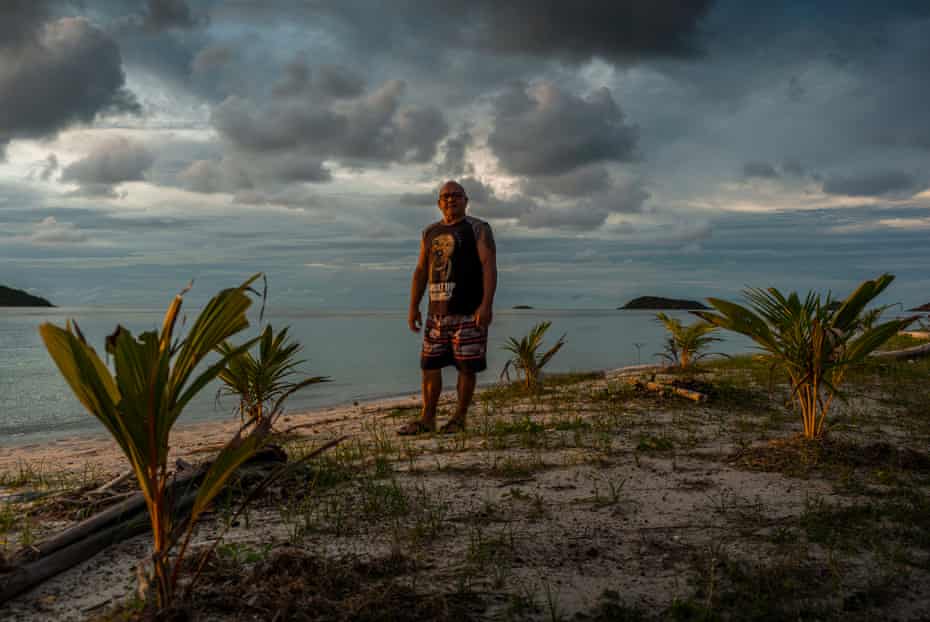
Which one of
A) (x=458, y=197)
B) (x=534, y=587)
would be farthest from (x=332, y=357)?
(x=534, y=587)

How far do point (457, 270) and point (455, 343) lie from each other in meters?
0.67

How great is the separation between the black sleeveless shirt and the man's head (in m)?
0.07

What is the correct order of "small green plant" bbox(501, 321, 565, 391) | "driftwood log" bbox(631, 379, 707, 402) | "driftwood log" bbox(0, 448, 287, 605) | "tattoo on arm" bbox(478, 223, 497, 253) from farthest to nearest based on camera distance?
"small green plant" bbox(501, 321, 565, 391), "driftwood log" bbox(631, 379, 707, 402), "tattoo on arm" bbox(478, 223, 497, 253), "driftwood log" bbox(0, 448, 287, 605)

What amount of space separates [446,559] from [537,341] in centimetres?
648

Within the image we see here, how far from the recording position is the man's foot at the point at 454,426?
566 centimetres

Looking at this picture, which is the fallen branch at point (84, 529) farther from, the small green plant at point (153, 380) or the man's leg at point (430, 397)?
the man's leg at point (430, 397)

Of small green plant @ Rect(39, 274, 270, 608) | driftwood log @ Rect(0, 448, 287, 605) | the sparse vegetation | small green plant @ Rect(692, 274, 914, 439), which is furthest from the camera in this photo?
small green plant @ Rect(692, 274, 914, 439)

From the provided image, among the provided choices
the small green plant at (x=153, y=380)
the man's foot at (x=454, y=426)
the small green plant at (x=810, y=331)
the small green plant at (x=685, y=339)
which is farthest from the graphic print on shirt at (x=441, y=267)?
the small green plant at (x=685, y=339)

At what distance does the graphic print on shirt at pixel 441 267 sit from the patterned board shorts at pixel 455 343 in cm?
22

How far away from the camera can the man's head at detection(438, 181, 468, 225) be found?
5.82m

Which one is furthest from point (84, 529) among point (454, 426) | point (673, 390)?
point (673, 390)

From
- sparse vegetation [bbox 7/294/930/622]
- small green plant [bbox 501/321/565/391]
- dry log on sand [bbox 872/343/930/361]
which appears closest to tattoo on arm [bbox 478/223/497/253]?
sparse vegetation [bbox 7/294/930/622]

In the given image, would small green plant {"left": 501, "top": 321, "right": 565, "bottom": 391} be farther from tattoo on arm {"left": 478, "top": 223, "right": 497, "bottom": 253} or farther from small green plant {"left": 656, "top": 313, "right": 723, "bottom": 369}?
tattoo on arm {"left": 478, "top": 223, "right": 497, "bottom": 253}

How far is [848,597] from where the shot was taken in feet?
7.07
